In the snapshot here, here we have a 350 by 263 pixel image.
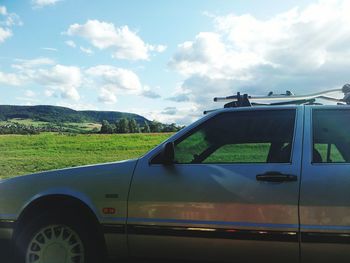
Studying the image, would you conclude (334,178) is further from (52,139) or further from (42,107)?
(42,107)

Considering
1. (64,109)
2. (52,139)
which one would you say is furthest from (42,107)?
(52,139)

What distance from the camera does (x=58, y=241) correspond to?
14.0ft

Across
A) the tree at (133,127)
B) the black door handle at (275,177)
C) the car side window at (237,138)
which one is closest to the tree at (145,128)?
the tree at (133,127)

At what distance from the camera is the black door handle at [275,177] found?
3742 mm

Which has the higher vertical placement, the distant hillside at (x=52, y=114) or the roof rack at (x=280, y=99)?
the distant hillside at (x=52, y=114)

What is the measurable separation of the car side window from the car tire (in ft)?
3.50

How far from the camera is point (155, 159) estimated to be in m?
4.20

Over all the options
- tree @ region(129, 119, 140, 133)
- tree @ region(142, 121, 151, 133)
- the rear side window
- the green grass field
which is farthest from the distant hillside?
the rear side window

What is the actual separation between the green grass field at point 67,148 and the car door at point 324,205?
1877 centimetres

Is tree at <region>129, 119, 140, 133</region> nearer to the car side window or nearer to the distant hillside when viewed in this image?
the distant hillside

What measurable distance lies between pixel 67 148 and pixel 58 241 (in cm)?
2517

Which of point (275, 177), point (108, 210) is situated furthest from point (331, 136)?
point (108, 210)

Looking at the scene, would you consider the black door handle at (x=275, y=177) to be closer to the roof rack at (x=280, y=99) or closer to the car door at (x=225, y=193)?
the car door at (x=225, y=193)

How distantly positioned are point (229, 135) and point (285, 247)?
1.13 m
